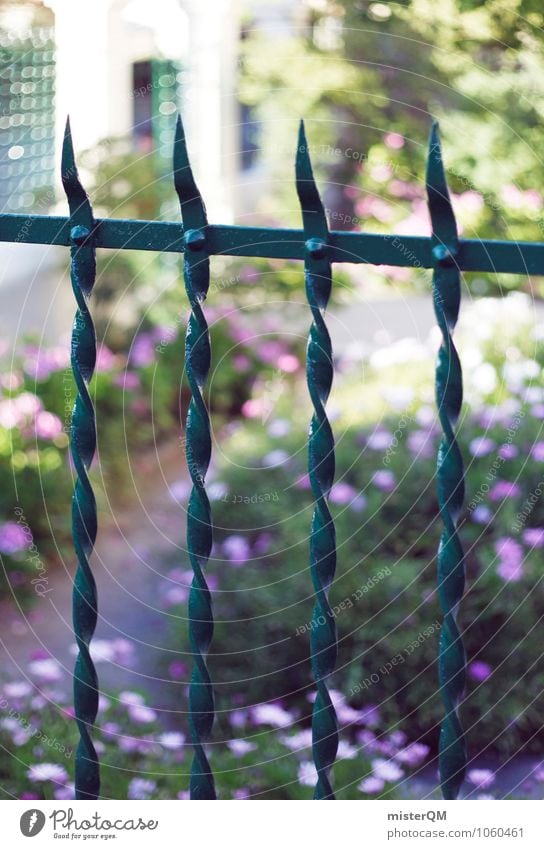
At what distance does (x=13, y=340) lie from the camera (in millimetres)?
5012

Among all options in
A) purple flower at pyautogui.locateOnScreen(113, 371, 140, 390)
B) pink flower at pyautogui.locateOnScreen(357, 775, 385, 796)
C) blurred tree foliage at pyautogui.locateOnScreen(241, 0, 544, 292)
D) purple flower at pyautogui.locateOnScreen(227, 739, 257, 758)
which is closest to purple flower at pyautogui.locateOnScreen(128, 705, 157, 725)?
purple flower at pyautogui.locateOnScreen(227, 739, 257, 758)

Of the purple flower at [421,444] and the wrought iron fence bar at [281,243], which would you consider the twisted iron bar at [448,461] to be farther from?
the purple flower at [421,444]

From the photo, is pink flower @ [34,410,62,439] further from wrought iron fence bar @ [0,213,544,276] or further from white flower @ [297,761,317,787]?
wrought iron fence bar @ [0,213,544,276]

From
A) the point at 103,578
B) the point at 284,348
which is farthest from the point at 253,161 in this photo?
the point at 103,578

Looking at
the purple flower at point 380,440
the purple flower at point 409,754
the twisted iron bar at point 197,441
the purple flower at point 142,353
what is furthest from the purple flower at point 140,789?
the purple flower at point 142,353

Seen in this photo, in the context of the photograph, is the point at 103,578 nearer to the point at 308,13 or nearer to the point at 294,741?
the point at 294,741

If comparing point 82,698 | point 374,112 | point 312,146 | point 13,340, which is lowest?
point 82,698

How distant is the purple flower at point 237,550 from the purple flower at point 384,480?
0.44 m

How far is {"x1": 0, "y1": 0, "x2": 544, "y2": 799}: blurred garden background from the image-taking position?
2.62m

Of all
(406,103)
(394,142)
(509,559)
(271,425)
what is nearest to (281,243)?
(509,559)

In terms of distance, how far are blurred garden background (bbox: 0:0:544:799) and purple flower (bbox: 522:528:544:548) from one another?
0.07 ft

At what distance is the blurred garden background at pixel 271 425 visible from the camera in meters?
2.62

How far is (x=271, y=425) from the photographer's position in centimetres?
373
